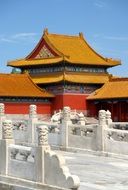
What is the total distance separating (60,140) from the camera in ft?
55.9

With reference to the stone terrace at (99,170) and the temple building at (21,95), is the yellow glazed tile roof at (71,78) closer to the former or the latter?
the temple building at (21,95)

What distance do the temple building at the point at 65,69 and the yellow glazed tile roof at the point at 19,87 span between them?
0.88m

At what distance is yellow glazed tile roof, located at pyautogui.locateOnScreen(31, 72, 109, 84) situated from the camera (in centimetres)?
3719

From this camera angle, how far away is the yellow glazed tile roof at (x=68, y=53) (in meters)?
38.2

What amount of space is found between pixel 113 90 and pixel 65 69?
408 centimetres

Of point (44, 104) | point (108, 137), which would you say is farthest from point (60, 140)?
point (44, 104)

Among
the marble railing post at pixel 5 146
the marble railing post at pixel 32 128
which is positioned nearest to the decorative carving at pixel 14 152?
the marble railing post at pixel 5 146

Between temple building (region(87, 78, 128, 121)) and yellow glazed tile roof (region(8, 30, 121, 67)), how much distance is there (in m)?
2.61

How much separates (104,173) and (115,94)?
81.1 ft

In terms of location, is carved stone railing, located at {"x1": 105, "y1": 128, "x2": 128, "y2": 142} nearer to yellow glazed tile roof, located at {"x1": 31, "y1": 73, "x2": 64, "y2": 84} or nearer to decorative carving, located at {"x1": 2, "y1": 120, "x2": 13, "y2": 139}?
decorative carving, located at {"x1": 2, "y1": 120, "x2": 13, "y2": 139}

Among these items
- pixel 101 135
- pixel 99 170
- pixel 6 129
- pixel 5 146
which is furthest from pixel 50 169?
Answer: pixel 101 135

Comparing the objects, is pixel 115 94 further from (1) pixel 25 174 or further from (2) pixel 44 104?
(1) pixel 25 174

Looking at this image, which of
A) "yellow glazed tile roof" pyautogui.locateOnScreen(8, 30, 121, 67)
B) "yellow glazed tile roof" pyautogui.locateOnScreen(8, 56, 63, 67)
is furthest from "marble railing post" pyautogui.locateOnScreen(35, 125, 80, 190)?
"yellow glazed tile roof" pyautogui.locateOnScreen(8, 56, 63, 67)

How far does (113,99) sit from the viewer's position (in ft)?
119
